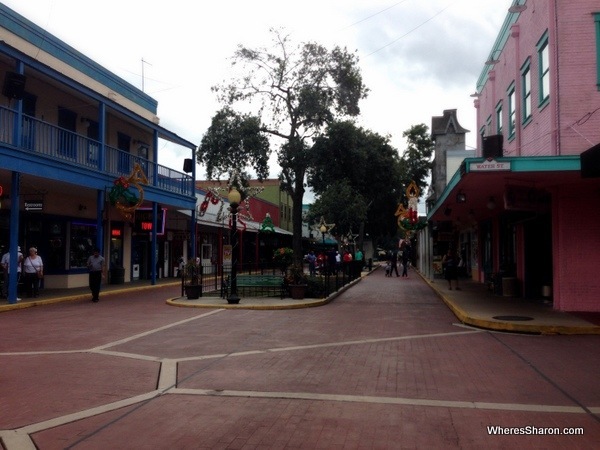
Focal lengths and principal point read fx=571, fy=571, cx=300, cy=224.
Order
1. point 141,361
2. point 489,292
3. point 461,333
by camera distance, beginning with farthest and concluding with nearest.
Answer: point 489,292 → point 461,333 → point 141,361

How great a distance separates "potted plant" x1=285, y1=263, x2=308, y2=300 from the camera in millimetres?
18453

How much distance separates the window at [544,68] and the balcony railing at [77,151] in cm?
1422

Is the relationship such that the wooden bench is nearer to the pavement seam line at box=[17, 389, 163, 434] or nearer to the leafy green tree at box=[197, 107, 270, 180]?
the leafy green tree at box=[197, 107, 270, 180]

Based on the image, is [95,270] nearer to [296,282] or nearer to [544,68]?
[296,282]

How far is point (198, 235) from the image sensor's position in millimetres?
36438

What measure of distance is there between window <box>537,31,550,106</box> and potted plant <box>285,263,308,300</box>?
29.2 ft

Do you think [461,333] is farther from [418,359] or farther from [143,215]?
[143,215]

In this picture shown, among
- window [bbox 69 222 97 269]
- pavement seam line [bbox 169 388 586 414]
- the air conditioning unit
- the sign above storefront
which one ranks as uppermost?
the air conditioning unit

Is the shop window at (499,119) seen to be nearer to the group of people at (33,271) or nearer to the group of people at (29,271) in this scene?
the group of people at (33,271)

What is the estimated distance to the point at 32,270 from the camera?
17672 millimetres

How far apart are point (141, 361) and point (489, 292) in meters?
14.7

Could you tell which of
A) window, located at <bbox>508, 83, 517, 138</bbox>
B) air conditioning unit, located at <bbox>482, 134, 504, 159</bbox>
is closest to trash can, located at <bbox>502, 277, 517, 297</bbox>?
air conditioning unit, located at <bbox>482, 134, 504, 159</bbox>

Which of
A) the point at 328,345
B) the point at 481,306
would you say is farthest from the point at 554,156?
the point at 328,345

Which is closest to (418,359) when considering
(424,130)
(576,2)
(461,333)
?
(461,333)
